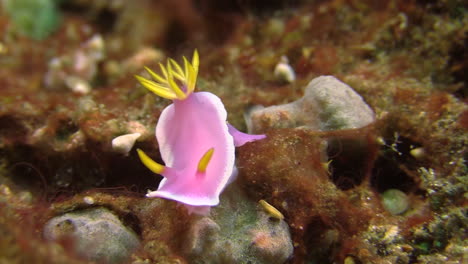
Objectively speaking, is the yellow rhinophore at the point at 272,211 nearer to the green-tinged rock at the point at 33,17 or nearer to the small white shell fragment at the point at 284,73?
the small white shell fragment at the point at 284,73

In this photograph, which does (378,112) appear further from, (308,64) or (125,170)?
(125,170)

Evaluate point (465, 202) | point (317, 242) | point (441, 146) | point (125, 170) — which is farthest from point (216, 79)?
point (465, 202)

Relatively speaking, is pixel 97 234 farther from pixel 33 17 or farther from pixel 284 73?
pixel 33 17

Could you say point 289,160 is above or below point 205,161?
below

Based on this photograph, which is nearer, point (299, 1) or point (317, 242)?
point (317, 242)

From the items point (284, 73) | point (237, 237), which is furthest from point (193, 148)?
point (284, 73)

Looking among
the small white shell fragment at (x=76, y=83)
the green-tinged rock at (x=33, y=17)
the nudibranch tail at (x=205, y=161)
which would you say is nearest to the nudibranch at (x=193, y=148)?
the nudibranch tail at (x=205, y=161)
